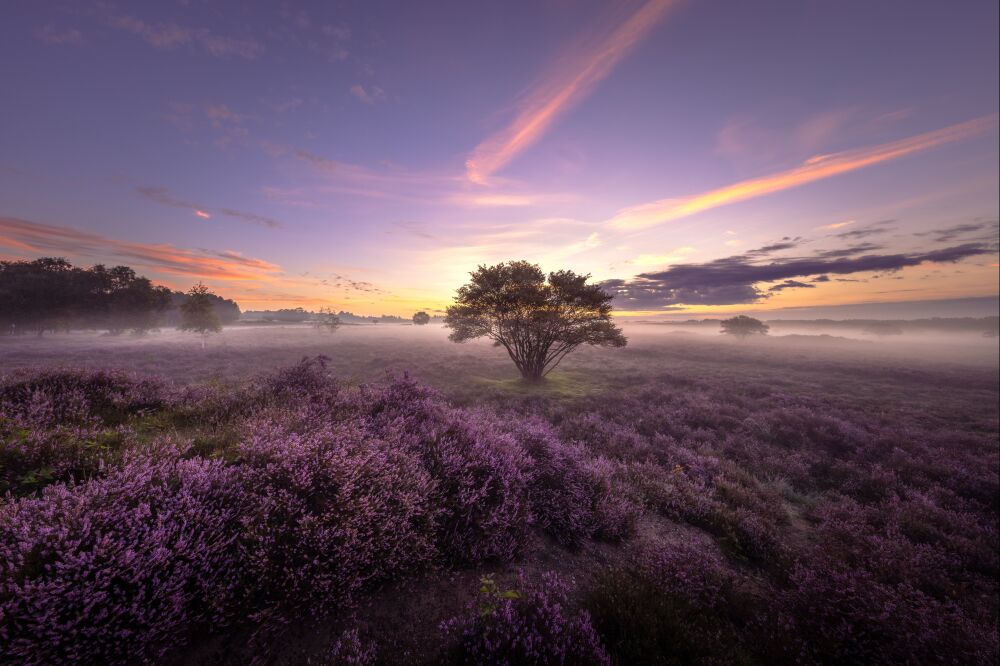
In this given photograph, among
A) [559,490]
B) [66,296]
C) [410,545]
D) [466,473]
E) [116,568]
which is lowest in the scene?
[559,490]

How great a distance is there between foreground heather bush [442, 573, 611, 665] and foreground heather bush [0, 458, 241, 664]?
223 centimetres

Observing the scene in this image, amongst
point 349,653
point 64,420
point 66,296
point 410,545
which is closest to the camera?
point 349,653

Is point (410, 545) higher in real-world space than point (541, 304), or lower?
lower

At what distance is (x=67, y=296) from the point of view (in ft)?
105

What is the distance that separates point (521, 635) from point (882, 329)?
184319mm

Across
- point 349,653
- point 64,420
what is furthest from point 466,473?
point 64,420

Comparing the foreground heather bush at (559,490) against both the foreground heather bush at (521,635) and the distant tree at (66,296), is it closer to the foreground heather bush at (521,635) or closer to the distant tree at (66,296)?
the foreground heather bush at (521,635)

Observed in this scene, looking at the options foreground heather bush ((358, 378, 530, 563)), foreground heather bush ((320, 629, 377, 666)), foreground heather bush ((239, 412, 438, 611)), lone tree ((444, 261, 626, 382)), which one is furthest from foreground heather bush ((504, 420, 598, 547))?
lone tree ((444, 261, 626, 382))

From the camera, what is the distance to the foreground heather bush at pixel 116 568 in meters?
2.23

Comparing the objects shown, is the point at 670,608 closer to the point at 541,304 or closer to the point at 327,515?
the point at 327,515

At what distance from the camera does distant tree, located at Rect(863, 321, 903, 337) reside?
12050cm

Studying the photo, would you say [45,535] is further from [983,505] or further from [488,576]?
[983,505]

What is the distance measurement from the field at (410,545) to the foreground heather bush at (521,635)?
0.02m

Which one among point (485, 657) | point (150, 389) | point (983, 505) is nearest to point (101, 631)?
point (485, 657)
